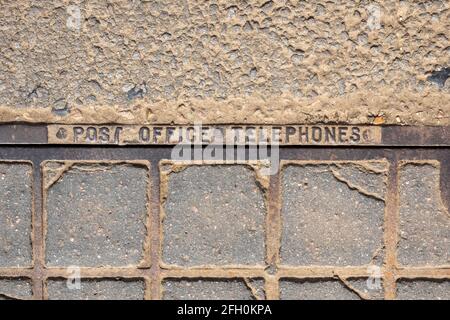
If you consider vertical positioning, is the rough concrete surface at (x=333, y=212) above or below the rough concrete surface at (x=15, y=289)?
above

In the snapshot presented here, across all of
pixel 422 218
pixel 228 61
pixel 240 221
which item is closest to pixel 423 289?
pixel 422 218

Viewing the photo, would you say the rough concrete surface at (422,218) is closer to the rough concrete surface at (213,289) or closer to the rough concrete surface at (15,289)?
the rough concrete surface at (213,289)

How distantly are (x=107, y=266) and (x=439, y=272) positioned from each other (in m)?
0.55

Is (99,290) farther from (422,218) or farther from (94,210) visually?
(422,218)

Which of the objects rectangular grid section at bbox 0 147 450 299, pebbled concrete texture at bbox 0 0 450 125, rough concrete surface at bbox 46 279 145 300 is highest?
pebbled concrete texture at bbox 0 0 450 125

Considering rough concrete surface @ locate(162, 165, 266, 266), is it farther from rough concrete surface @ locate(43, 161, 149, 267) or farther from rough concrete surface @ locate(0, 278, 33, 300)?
rough concrete surface @ locate(0, 278, 33, 300)

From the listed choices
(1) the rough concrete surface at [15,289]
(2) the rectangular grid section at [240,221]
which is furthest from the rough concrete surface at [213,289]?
(1) the rough concrete surface at [15,289]

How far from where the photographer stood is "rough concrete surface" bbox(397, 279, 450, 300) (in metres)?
0.86

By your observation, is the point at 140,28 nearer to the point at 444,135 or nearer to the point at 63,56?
the point at 63,56

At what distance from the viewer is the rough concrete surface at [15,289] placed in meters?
0.86

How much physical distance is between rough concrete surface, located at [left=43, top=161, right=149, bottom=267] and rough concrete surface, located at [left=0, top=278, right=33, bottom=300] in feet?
0.22

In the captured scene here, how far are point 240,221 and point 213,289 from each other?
123 mm

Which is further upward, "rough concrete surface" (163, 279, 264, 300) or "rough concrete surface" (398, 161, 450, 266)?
"rough concrete surface" (398, 161, 450, 266)

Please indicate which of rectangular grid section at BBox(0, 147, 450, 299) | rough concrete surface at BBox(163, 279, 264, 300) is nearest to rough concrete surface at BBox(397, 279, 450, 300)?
rectangular grid section at BBox(0, 147, 450, 299)
